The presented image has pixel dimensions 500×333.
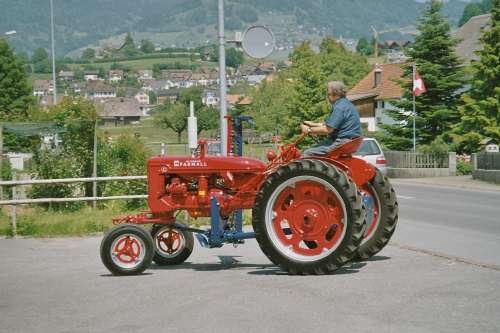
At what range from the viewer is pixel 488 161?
34.4 metres

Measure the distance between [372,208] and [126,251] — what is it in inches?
130

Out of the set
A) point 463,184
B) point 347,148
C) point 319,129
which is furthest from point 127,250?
point 463,184

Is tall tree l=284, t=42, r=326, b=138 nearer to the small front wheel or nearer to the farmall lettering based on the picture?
the farmall lettering

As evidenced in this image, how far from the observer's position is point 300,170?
10.2 meters

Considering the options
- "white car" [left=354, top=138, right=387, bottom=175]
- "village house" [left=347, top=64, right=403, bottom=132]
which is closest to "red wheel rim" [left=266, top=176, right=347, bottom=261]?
"white car" [left=354, top=138, right=387, bottom=175]

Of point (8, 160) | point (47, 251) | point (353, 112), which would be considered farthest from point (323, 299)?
point (8, 160)

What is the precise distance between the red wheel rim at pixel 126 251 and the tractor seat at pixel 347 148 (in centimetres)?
260

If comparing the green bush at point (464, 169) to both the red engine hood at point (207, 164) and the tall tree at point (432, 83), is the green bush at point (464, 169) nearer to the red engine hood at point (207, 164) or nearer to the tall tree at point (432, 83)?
the tall tree at point (432, 83)

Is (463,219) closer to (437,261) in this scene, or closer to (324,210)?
(437,261)

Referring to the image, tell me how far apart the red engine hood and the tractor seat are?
0.96 m

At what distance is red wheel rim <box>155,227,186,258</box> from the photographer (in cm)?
1157

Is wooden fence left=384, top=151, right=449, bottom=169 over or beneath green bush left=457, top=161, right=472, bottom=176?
over

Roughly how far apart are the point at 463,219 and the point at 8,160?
424 inches

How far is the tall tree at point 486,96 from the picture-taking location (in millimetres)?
39156
